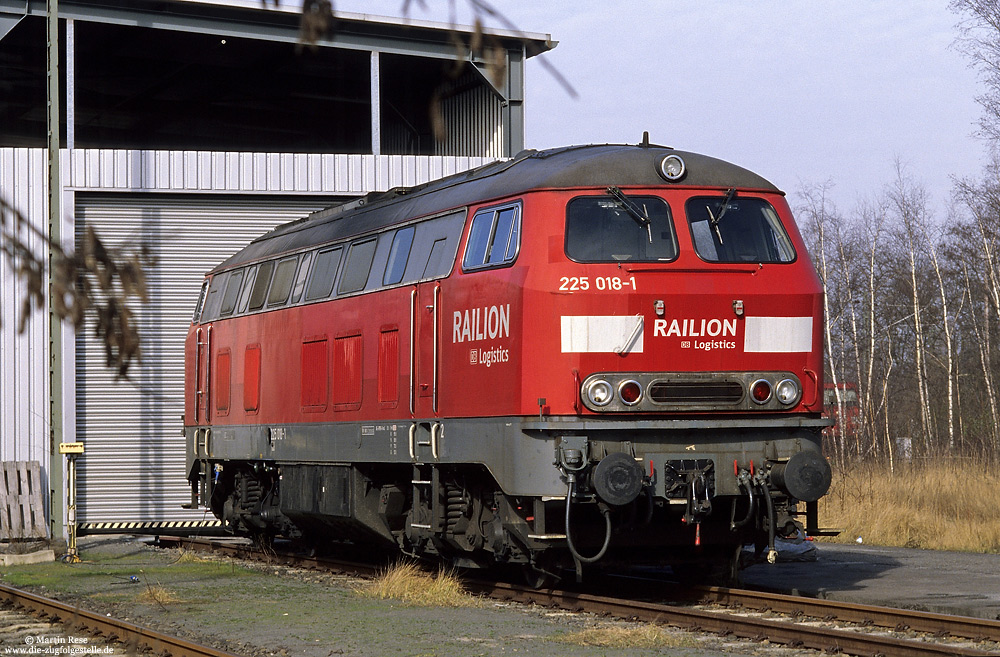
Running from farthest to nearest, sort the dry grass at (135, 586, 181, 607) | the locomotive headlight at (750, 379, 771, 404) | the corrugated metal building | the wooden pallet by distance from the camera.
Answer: the corrugated metal building, the wooden pallet, the dry grass at (135, 586, 181, 607), the locomotive headlight at (750, 379, 771, 404)

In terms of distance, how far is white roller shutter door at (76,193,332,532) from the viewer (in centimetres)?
2231

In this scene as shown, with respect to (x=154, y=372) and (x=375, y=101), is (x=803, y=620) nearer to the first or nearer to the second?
(x=154, y=372)

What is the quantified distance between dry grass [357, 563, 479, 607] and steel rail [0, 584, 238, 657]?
2.49 m

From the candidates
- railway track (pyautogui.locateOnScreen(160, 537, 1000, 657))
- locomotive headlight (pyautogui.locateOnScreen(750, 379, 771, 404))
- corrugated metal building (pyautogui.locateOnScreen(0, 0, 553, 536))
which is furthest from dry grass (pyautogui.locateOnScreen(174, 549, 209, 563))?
locomotive headlight (pyautogui.locateOnScreen(750, 379, 771, 404))

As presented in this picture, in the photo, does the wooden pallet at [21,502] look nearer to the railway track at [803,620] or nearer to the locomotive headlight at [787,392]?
the railway track at [803,620]

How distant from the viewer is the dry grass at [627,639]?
930cm

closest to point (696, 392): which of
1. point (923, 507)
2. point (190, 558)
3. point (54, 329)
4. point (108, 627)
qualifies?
point (108, 627)

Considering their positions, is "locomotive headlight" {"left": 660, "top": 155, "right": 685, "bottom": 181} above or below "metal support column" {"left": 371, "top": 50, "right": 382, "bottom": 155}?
below

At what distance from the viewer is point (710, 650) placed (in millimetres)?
9141

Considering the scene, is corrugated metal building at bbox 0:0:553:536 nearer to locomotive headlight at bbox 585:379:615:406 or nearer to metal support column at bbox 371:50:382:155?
metal support column at bbox 371:50:382:155

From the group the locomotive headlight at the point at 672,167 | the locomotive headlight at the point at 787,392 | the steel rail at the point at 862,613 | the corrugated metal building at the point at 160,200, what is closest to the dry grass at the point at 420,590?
the steel rail at the point at 862,613

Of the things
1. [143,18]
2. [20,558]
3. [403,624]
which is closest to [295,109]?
[143,18]

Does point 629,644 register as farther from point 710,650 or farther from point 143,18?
point 143,18

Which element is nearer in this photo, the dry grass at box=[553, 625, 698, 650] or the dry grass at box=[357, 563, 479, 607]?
the dry grass at box=[553, 625, 698, 650]
